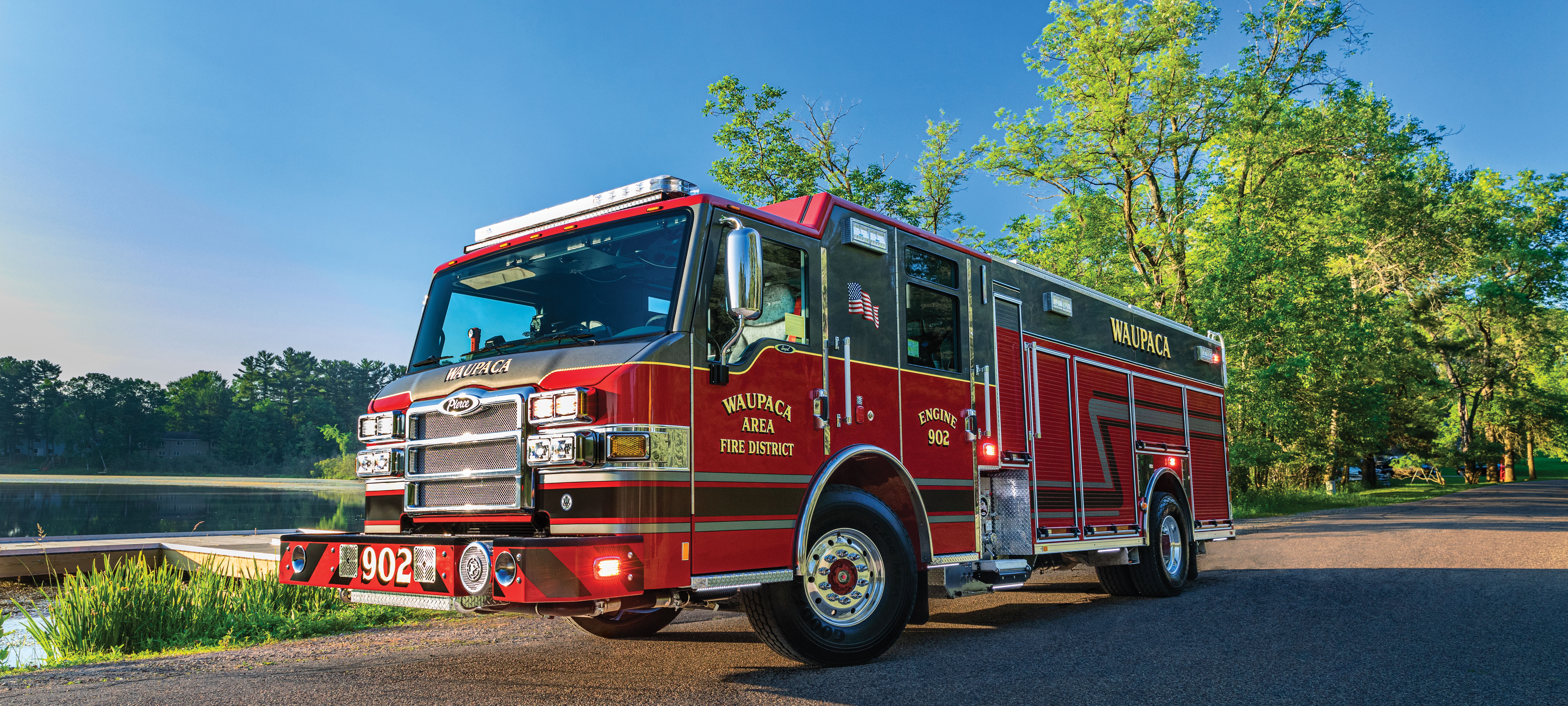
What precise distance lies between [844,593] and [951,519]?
50.8 inches

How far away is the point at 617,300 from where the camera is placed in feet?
16.5

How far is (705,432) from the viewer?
4.80 m

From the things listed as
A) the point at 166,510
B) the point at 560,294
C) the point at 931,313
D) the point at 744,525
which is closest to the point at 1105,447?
the point at 931,313

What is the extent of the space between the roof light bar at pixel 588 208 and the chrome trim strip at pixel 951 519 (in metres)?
2.78

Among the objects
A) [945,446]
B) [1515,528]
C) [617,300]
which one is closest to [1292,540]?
[1515,528]

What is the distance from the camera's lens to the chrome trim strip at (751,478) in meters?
4.79

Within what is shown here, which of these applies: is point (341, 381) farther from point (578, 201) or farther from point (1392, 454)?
point (578, 201)

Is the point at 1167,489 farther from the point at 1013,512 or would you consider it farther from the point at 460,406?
the point at 460,406

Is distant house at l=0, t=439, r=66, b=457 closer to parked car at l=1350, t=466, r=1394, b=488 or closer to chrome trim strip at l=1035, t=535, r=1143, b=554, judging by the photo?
parked car at l=1350, t=466, r=1394, b=488

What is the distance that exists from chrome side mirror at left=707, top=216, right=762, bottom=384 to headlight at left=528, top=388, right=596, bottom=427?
694 millimetres

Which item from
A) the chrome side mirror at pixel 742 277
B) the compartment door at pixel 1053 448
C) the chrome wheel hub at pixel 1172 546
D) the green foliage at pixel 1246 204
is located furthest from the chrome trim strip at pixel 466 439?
the green foliage at pixel 1246 204

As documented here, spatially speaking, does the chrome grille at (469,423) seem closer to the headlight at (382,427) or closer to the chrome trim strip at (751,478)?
the headlight at (382,427)

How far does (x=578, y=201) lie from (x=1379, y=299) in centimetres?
3469

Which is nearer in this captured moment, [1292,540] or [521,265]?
[521,265]
